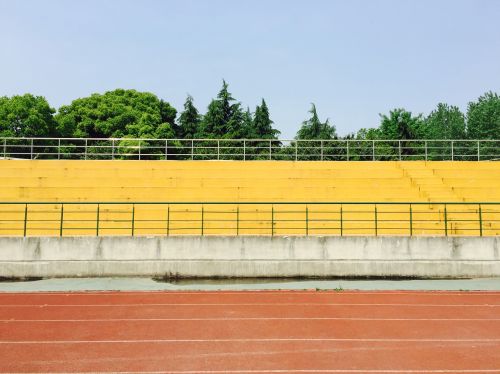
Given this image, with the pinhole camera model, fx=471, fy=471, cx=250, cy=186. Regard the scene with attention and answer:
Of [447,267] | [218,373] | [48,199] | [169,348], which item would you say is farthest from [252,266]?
[48,199]

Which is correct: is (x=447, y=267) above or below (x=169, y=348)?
above

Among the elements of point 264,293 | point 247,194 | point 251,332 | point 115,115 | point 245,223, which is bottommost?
point 251,332

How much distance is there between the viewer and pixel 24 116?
43.1 metres

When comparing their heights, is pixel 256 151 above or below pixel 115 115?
below

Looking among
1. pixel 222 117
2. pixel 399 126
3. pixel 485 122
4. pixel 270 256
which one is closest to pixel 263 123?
pixel 222 117

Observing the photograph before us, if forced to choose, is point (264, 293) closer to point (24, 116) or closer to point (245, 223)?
point (245, 223)

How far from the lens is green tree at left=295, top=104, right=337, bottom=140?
141 ft

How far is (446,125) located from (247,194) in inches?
2659

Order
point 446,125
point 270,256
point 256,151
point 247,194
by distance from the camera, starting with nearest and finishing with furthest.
Answer: point 270,256 → point 247,194 → point 256,151 → point 446,125

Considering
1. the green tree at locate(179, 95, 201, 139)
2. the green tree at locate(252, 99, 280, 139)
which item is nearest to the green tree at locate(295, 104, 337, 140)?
the green tree at locate(252, 99, 280, 139)

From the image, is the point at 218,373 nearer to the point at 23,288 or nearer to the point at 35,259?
the point at 23,288

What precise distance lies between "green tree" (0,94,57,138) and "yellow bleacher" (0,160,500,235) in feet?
82.3

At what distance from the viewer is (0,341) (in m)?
7.36

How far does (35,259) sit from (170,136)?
Result: 33.8 m
